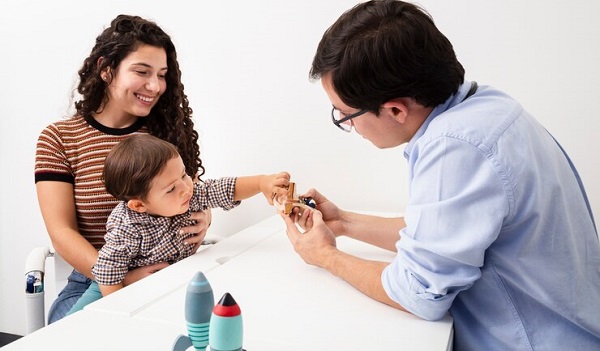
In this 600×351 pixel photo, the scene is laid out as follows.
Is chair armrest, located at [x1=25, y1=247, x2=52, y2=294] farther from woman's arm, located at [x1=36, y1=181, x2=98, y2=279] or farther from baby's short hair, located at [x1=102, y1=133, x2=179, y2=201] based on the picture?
baby's short hair, located at [x1=102, y1=133, x2=179, y2=201]

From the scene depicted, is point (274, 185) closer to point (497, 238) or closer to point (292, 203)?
point (292, 203)


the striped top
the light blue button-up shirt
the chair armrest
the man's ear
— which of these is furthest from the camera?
the striped top

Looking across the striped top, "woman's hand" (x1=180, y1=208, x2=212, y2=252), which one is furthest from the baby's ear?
the striped top

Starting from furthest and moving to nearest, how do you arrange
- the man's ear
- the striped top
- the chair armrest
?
the striped top < the chair armrest < the man's ear

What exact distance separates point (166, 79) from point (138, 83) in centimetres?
15

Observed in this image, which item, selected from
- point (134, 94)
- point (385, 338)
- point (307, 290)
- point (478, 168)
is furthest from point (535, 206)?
point (134, 94)

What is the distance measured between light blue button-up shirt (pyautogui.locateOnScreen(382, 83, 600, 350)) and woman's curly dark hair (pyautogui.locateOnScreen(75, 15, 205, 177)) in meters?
0.98

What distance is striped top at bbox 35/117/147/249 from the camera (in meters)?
1.54

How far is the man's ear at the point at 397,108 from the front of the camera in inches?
38.7

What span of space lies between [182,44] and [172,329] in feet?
4.59

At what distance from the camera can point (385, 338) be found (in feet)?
2.82

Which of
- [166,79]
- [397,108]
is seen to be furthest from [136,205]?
[397,108]

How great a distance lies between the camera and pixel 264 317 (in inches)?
37.0

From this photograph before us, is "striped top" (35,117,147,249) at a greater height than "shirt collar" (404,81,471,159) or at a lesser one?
lesser
